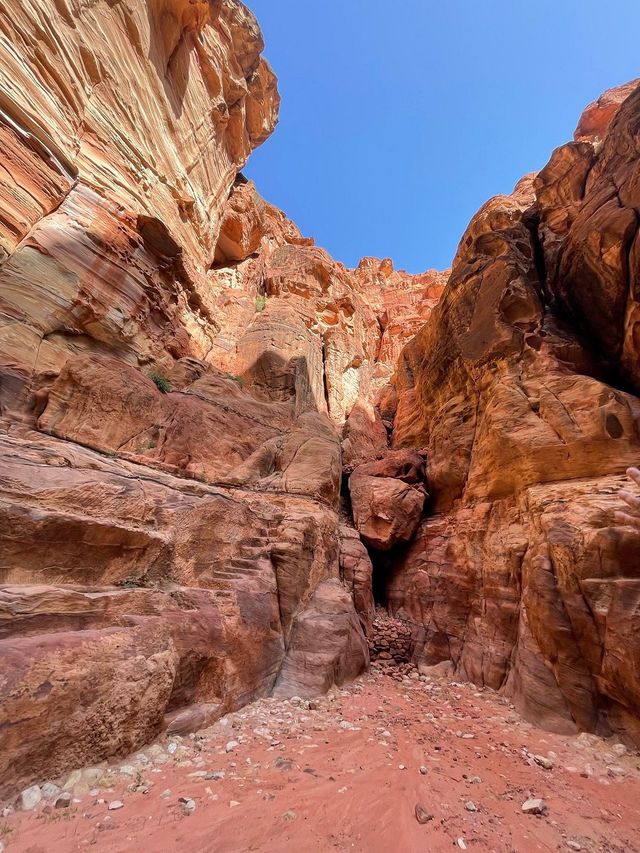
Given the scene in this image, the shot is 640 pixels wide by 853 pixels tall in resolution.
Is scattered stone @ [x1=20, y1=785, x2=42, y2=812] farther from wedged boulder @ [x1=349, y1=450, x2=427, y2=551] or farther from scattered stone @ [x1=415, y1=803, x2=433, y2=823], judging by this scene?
wedged boulder @ [x1=349, y1=450, x2=427, y2=551]

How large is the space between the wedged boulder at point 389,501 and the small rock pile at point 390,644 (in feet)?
7.32

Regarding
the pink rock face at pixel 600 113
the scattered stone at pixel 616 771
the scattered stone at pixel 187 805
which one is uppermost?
the pink rock face at pixel 600 113

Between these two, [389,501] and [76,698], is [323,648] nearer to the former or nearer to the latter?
[76,698]

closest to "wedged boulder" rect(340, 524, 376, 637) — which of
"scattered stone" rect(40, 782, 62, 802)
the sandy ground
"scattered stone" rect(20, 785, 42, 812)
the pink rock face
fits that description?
the sandy ground

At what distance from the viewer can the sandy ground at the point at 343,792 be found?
291cm

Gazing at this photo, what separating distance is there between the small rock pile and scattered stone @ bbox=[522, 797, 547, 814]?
17.0ft

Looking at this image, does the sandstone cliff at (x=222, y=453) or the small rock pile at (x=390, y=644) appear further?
the small rock pile at (x=390, y=644)

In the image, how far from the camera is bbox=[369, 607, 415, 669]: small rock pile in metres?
9.09

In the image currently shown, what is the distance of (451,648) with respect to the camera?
9.22 meters

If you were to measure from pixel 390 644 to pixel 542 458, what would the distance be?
6.23 metres

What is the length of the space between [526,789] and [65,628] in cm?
573

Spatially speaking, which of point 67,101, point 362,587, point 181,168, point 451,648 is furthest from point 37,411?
point 181,168

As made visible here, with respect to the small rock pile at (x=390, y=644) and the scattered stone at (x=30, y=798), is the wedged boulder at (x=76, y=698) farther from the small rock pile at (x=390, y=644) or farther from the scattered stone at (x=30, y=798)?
the small rock pile at (x=390, y=644)

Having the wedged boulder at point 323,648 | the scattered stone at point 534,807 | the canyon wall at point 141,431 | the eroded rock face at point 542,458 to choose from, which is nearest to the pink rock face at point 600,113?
the eroded rock face at point 542,458
